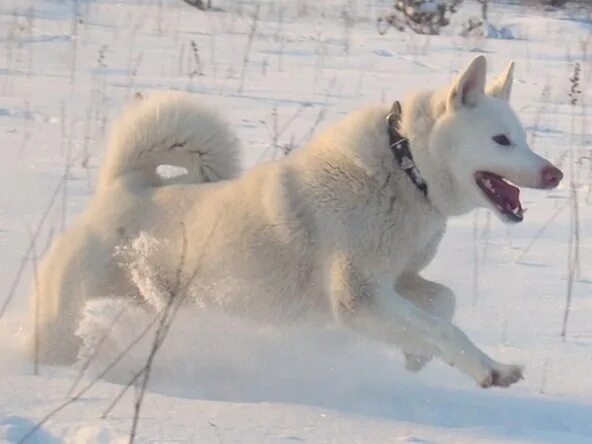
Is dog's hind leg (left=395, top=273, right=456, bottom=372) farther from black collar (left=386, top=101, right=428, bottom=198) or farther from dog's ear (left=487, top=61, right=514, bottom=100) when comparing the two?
dog's ear (left=487, top=61, right=514, bottom=100)

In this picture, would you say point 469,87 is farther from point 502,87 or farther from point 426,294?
point 426,294

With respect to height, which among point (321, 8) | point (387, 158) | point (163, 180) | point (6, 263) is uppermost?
point (387, 158)

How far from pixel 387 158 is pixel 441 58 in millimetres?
7547

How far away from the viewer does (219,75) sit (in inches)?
371

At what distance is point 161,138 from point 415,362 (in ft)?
3.77

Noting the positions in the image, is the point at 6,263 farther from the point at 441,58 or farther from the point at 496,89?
the point at 441,58

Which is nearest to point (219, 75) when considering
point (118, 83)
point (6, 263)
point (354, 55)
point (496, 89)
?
point (118, 83)

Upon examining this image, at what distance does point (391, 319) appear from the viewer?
3480 millimetres

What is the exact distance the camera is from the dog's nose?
3523mm

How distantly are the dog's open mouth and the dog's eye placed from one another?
0.10 metres

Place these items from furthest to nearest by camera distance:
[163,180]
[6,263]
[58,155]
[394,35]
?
[394,35] < [58,155] < [6,263] < [163,180]

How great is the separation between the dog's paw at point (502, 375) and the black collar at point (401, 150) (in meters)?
0.60

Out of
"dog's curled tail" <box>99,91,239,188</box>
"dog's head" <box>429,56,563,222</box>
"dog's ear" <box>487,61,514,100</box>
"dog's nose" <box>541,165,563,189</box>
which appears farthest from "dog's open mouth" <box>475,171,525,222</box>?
"dog's curled tail" <box>99,91,239,188</box>

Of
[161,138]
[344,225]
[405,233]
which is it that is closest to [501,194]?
[405,233]
